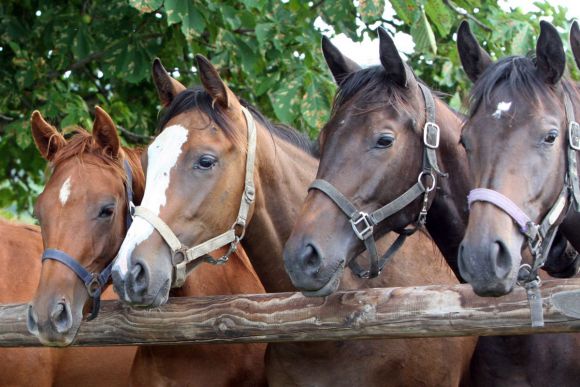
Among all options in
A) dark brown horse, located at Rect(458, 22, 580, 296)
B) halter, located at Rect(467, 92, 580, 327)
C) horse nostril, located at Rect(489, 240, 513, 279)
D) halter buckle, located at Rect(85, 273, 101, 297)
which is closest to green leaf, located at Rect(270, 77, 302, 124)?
halter buckle, located at Rect(85, 273, 101, 297)

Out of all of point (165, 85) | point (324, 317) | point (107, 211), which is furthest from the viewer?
point (165, 85)

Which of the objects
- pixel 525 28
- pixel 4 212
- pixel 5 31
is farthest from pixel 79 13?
pixel 525 28

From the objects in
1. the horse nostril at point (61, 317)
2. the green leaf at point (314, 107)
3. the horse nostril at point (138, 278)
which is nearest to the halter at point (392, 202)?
the horse nostril at point (138, 278)

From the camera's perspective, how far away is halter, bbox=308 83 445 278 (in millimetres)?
3674

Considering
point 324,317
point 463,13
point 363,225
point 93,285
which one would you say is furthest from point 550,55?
point 463,13

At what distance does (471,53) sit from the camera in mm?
3951

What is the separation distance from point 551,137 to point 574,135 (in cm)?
11

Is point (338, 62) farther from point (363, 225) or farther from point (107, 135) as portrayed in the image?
point (107, 135)

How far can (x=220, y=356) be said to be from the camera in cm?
450

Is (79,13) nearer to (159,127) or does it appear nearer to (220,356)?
(159,127)

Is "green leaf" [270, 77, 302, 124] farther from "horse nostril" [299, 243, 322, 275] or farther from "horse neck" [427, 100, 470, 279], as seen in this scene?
"horse nostril" [299, 243, 322, 275]

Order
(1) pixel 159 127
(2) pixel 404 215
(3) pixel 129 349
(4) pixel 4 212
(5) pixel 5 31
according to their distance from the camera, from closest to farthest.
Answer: (2) pixel 404 215 → (1) pixel 159 127 → (3) pixel 129 349 → (5) pixel 5 31 → (4) pixel 4 212

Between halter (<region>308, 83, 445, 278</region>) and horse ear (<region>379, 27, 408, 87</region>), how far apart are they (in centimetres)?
16

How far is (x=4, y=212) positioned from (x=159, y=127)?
4.89 m
